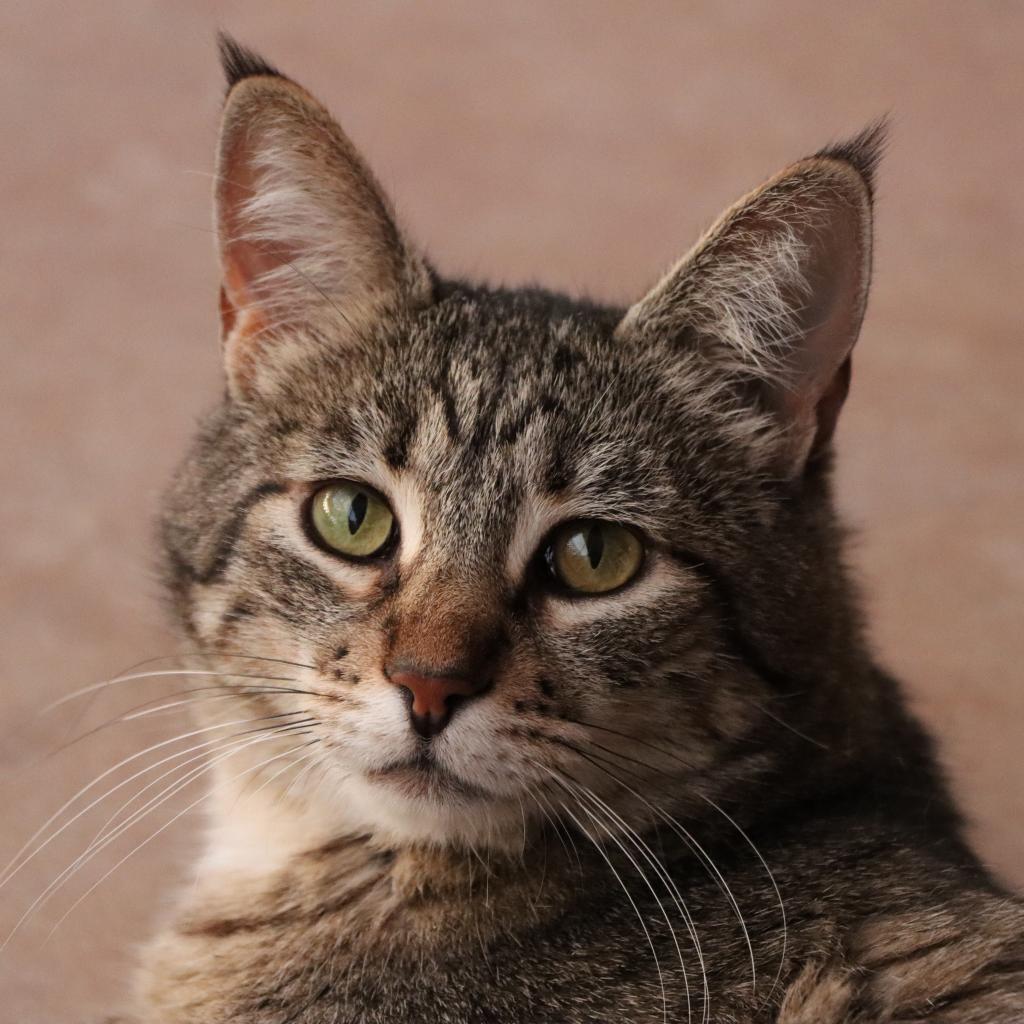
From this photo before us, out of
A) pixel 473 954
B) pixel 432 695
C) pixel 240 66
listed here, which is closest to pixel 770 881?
pixel 473 954

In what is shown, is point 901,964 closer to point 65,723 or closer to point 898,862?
point 898,862

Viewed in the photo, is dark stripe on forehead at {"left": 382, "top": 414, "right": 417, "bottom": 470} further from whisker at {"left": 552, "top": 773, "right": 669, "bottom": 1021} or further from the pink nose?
whisker at {"left": 552, "top": 773, "right": 669, "bottom": 1021}

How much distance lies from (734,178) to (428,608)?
10.7 ft

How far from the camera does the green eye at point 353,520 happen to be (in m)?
1.95

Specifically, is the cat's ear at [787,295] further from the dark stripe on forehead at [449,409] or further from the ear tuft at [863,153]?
the dark stripe on forehead at [449,409]

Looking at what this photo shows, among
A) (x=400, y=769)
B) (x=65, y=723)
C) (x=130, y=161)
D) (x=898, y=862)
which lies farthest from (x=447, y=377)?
(x=130, y=161)

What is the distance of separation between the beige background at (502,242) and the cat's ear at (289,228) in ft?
1.42

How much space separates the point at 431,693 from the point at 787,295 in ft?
2.51

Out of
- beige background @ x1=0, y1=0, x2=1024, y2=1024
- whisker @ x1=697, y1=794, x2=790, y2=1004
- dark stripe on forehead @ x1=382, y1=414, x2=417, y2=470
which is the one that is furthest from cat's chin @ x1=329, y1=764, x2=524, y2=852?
beige background @ x1=0, y1=0, x2=1024, y2=1024

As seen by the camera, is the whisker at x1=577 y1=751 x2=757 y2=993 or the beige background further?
the beige background

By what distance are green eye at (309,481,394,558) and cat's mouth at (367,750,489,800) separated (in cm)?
29

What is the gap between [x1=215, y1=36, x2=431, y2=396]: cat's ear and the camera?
6.77 feet

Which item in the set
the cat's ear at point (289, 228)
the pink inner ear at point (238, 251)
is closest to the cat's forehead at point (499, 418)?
the cat's ear at point (289, 228)

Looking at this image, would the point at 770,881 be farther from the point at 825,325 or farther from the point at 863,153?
the point at 863,153
